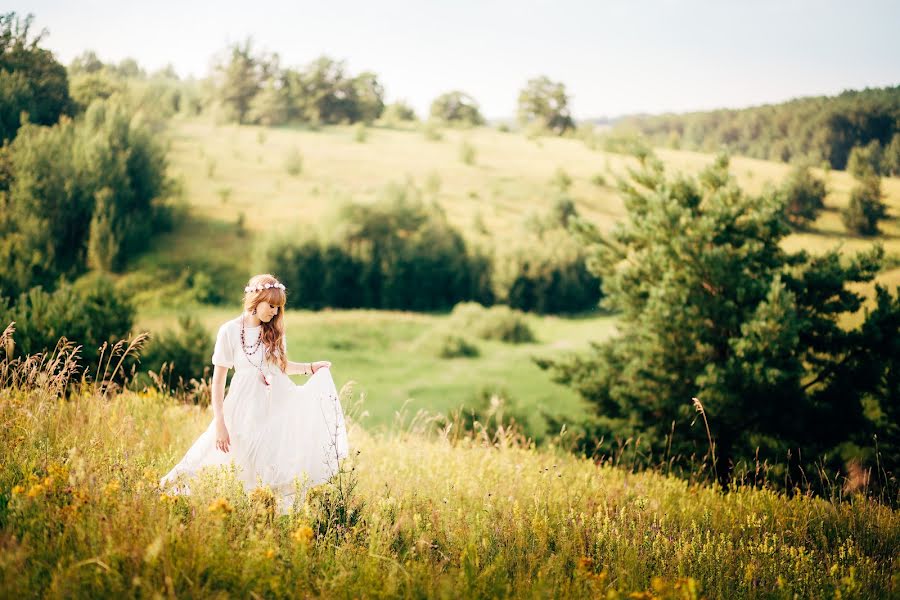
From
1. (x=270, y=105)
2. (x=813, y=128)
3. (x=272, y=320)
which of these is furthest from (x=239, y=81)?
(x=272, y=320)

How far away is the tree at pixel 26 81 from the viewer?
61.4 feet

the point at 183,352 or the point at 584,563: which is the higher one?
the point at 584,563

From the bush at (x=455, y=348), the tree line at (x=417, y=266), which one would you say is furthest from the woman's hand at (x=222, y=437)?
the tree line at (x=417, y=266)

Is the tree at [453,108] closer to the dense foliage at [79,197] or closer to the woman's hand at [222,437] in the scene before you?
the dense foliage at [79,197]

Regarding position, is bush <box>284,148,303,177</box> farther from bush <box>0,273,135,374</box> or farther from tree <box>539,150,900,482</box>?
tree <box>539,150,900,482</box>

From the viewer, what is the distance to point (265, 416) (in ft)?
14.2

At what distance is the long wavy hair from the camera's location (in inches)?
171

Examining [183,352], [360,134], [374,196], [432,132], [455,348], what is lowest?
[455,348]

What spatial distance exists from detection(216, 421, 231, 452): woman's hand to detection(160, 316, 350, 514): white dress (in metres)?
0.06

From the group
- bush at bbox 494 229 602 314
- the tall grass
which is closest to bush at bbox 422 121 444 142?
bush at bbox 494 229 602 314

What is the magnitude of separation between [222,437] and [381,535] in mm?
1567

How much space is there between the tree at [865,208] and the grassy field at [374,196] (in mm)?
396

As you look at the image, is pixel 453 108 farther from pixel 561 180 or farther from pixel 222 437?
pixel 222 437

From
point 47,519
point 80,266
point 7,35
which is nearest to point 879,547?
point 47,519
